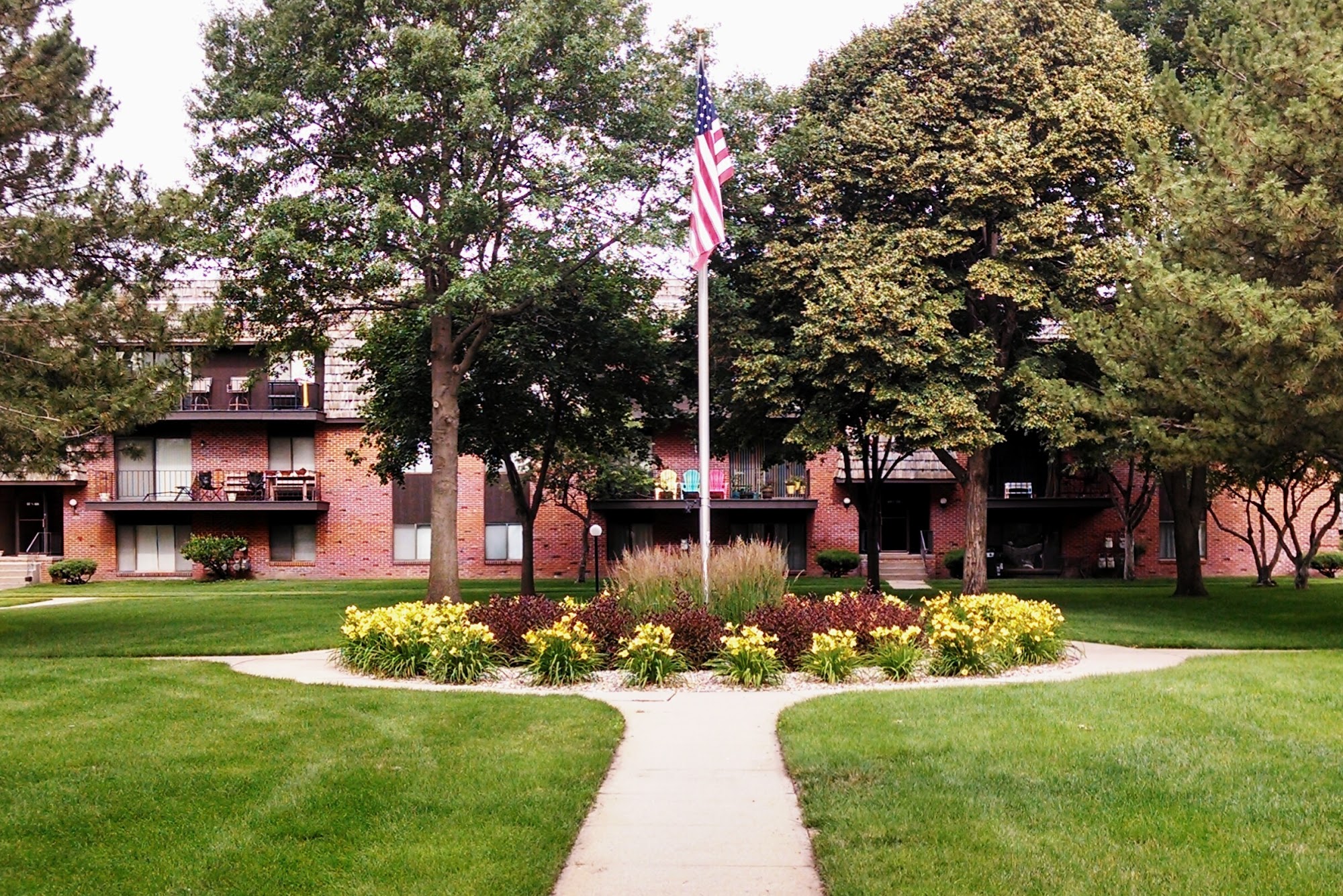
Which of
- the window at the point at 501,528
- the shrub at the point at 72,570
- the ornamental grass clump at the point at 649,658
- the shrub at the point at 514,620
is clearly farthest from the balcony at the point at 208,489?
the ornamental grass clump at the point at 649,658

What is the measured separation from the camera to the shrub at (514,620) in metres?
14.1

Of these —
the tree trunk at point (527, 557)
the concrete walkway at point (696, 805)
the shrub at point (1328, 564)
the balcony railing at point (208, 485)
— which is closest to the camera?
the concrete walkway at point (696, 805)

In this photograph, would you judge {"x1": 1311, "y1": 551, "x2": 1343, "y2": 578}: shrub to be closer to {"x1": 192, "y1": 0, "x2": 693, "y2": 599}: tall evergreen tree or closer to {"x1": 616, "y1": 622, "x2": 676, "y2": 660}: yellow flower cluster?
{"x1": 192, "y1": 0, "x2": 693, "y2": 599}: tall evergreen tree

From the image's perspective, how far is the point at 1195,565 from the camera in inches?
1075

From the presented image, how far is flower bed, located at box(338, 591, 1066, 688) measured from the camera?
1278 cm

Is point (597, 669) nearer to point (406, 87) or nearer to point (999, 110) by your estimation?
point (406, 87)

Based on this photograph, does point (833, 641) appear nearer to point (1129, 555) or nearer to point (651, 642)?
point (651, 642)

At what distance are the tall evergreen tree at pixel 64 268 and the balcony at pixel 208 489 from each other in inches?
750

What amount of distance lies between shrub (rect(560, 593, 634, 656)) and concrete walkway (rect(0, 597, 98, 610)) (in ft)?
55.2

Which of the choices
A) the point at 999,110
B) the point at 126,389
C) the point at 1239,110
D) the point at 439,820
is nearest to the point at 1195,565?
the point at 999,110

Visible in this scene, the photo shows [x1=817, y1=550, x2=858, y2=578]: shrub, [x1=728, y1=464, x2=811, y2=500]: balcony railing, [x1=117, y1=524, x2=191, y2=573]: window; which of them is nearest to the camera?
[x1=817, y1=550, x2=858, y2=578]: shrub

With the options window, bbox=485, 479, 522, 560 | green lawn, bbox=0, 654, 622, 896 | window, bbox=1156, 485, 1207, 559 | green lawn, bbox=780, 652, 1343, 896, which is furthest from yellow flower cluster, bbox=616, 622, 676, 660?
window, bbox=1156, 485, 1207, 559

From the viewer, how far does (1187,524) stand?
90.0 ft

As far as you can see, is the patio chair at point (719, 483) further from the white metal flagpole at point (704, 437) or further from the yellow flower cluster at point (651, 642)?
the yellow flower cluster at point (651, 642)
